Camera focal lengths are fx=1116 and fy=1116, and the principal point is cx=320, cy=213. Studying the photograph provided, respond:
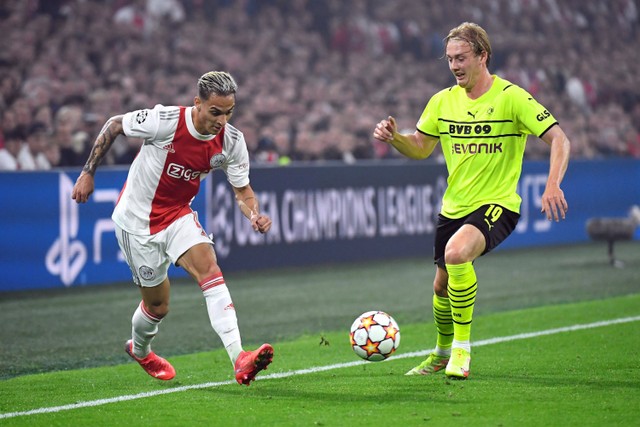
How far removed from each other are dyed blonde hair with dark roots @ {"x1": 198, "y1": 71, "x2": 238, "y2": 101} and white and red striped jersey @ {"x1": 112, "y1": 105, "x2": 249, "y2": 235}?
10.4 inches

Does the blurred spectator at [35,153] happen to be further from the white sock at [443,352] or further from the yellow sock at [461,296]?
the yellow sock at [461,296]

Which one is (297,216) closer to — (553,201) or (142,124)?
(142,124)

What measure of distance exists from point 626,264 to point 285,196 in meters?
4.97

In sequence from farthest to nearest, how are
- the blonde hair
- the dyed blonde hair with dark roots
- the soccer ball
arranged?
the soccer ball, the blonde hair, the dyed blonde hair with dark roots

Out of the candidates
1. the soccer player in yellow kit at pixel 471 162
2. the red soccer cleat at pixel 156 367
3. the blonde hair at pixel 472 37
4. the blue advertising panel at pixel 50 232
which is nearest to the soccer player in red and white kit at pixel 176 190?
the red soccer cleat at pixel 156 367

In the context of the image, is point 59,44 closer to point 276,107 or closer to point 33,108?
point 33,108

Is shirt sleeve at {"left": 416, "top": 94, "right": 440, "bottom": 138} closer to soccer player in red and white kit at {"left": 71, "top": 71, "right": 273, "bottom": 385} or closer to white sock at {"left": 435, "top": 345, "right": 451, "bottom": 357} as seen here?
soccer player in red and white kit at {"left": 71, "top": 71, "right": 273, "bottom": 385}

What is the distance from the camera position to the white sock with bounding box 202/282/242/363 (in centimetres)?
682

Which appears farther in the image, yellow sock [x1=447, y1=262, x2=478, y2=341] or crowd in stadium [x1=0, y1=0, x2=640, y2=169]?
crowd in stadium [x1=0, y1=0, x2=640, y2=169]

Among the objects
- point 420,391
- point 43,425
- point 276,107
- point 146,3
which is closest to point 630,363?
point 420,391

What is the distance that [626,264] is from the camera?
15.7 meters

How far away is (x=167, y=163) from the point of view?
23.0 feet

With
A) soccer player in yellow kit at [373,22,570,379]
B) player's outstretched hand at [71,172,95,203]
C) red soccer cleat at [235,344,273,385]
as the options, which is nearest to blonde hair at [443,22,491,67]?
soccer player in yellow kit at [373,22,570,379]

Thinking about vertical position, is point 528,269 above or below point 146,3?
below
